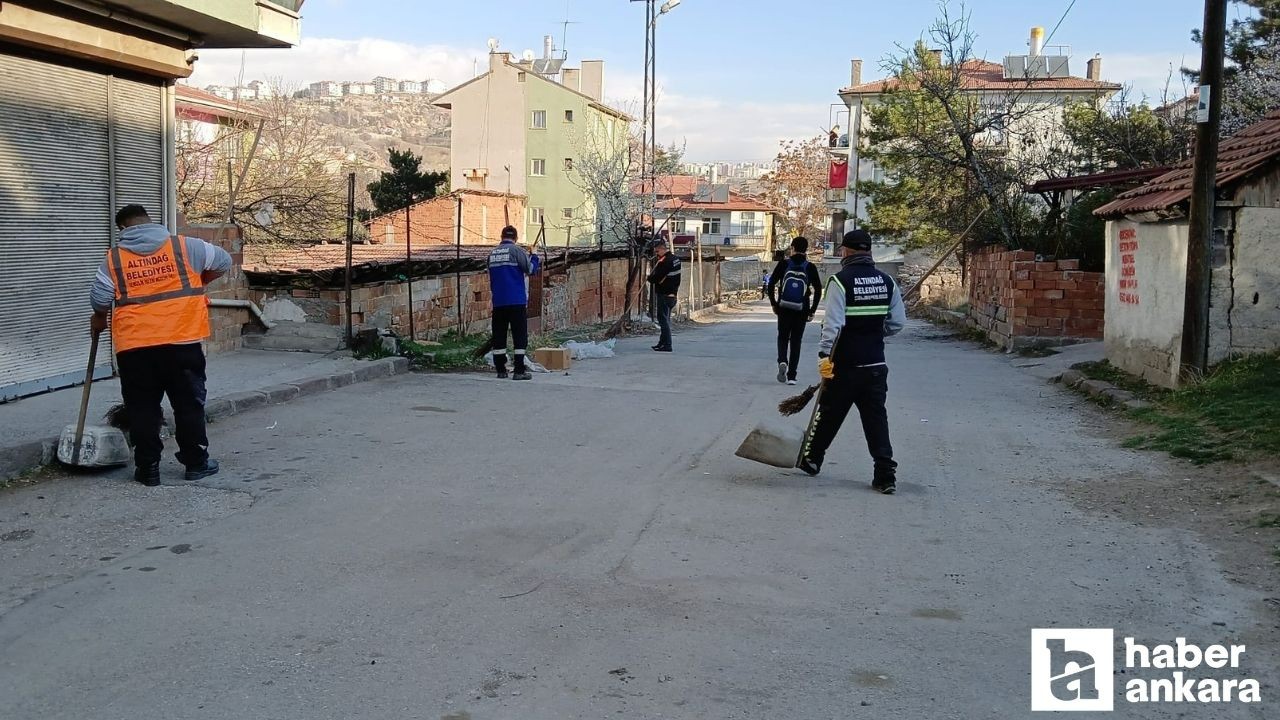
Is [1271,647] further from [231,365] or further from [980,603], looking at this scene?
[231,365]

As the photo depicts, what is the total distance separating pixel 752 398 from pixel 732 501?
5.12 meters

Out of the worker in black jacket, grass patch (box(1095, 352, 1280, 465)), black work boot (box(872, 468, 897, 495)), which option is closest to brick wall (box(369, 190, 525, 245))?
the worker in black jacket

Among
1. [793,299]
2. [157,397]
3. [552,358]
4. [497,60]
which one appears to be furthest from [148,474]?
[497,60]

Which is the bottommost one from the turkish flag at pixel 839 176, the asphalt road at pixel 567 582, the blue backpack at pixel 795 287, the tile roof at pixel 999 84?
the asphalt road at pixel 567 582

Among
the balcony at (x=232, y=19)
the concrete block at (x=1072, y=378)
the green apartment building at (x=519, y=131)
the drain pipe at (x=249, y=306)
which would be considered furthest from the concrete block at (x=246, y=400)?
the green apartment building at (x=519, y=131)

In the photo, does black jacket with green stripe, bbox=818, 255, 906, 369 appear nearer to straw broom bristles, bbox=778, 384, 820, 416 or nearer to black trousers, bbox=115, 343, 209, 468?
straw broom bristles, bbox=778, 384, 820, 416

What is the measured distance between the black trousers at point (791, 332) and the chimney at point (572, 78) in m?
52.7

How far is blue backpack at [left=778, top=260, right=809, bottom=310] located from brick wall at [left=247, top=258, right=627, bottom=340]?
17.2 ft

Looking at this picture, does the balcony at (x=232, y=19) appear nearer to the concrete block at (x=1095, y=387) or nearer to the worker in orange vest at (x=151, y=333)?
the worker in orange vest at (x=151, y=333)

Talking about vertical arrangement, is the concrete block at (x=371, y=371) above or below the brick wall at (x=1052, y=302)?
below

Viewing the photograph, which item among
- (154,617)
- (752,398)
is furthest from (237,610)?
(752,398)

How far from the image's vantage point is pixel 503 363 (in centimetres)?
1295

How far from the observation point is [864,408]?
7.42m

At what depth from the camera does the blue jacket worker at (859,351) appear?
24.1 feet
